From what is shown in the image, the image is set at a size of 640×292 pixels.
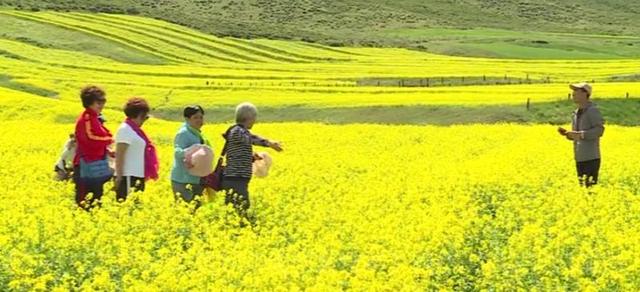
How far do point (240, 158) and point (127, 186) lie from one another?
4.92 ft

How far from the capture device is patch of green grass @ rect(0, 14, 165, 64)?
78.3 meters

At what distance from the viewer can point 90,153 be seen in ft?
39.9

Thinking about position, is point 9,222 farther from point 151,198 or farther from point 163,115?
point 163,115

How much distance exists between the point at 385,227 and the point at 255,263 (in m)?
2.28

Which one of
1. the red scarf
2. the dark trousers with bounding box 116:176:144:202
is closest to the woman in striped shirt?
the red scarf

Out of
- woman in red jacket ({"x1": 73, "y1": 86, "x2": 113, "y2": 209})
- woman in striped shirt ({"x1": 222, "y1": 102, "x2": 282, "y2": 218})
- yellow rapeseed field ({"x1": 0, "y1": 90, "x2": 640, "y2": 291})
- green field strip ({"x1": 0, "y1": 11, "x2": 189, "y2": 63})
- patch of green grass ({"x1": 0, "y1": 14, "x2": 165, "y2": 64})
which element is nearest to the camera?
yellow rapeseed field ({"x1": 0, "y1": 90, "x2": 640, "y2": 291})

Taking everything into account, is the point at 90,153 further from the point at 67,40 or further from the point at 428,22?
the point at 428,22

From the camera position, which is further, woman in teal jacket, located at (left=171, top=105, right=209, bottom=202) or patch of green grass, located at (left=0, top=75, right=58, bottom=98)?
patch of green grass, located at (left=0, top=75, right=58, bottom=98)

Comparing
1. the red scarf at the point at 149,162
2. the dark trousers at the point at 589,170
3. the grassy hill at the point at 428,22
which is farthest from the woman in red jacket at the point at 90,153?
the grassy hill at the point at 428,22

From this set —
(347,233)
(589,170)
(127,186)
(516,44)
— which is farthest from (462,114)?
(516,44)

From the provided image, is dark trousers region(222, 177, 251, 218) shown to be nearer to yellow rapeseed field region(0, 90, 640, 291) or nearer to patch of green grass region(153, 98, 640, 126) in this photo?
yellow rapeseed field region(0, 90, 640, 291)

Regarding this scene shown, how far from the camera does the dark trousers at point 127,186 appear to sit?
12.2 m

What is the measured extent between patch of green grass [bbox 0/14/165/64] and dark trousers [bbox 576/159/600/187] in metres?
65.1

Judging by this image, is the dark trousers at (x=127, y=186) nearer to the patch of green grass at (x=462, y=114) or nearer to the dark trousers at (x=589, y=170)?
the dark trousers at (x=589, y=170)
